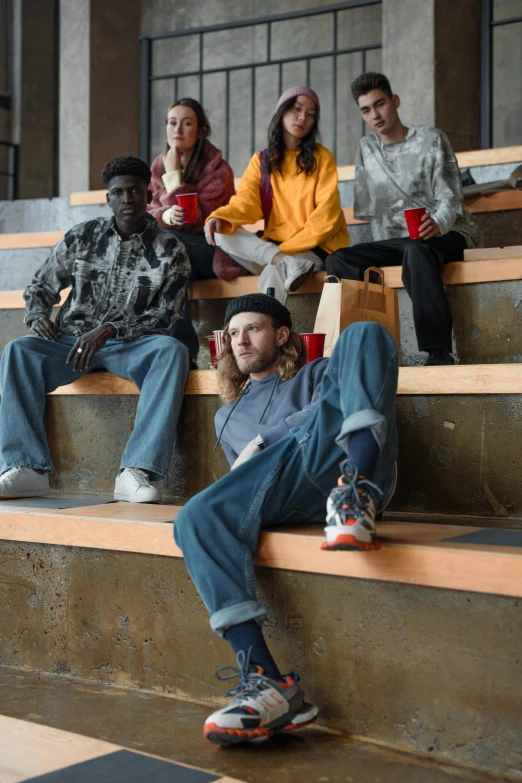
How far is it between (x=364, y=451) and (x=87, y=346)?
1306 mm

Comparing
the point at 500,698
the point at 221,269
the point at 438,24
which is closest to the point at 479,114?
the point at 438,24

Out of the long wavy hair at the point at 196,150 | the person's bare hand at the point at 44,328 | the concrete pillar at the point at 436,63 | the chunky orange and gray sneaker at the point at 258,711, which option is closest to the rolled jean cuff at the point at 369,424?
the chunky orange and gray sneaker at the point at 258,711

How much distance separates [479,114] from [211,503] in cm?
418

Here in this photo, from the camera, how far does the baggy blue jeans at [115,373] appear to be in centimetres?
256

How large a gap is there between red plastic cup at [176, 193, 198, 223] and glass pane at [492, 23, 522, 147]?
4955 millimetres

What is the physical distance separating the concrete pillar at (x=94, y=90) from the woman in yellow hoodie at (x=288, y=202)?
2434 mm

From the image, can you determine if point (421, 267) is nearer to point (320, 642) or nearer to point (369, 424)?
point (369, 424)

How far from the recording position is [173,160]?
353 cm

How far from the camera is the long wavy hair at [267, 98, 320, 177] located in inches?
134

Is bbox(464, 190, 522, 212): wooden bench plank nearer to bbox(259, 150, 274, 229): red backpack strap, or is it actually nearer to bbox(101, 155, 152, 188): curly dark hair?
bbox(259, 150, 274, 229): red backpack strap

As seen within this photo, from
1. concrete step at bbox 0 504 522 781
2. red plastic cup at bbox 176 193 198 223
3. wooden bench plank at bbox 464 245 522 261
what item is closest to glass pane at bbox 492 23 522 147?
wooden bench plank at bbox 464 245 522 261

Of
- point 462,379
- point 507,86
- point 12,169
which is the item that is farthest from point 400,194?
point 12,169

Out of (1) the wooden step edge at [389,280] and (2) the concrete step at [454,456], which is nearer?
(2) the concrete step at [454,456]

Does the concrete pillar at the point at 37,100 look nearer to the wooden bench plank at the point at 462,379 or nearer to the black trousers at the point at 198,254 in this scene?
the black trousers at the point at 198,254
